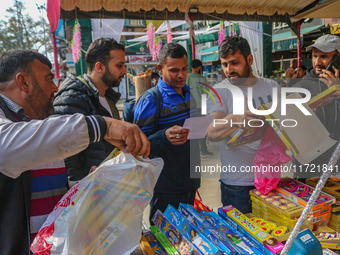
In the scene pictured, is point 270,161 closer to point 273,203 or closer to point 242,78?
point 273,203

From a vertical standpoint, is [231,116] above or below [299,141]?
above

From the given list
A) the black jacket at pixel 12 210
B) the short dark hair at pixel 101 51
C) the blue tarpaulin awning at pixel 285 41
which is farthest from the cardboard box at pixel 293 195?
the blue tarpaulin awning at pixel 285 41

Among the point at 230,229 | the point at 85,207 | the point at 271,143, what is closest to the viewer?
the point at 85,207

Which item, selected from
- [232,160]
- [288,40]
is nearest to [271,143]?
[232,160]

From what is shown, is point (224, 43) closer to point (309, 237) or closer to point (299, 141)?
point (299, 141)

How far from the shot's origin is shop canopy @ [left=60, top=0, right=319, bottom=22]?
125 inches

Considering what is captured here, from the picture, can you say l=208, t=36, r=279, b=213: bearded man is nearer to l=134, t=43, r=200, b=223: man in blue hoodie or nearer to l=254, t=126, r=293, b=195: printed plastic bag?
l=254, t=126, r=293, b=195: printed plastic bag

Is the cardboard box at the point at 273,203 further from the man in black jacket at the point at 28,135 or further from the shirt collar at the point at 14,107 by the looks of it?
the shirt collar at the point at 14,107

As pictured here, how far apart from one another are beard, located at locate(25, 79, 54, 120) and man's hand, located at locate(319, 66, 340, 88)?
1.94 meters

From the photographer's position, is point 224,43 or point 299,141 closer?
point 299,141

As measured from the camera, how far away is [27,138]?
0.69m

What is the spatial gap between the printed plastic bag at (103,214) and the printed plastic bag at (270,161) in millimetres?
753

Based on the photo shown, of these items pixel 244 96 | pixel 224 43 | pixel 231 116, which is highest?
pixel 224 43

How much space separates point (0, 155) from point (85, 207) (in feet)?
0.96
